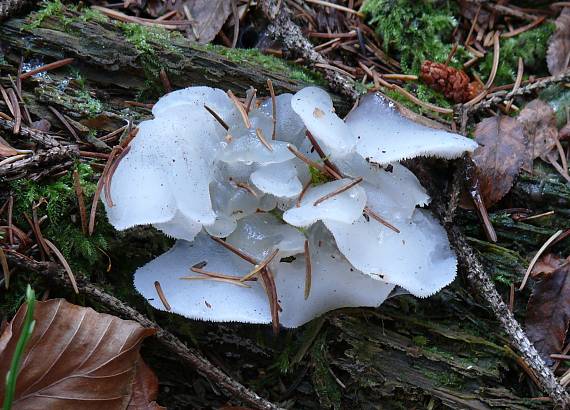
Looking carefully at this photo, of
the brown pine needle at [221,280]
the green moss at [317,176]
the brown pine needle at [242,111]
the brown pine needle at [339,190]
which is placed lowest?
the brown pine needle at [221,280]

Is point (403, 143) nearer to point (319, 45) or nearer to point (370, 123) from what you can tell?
Result: point (370, 123)

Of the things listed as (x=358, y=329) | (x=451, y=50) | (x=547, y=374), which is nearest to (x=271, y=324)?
(x=358, y=329)

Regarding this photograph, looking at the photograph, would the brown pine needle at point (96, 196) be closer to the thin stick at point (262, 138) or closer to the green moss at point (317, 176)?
the thin stick at point (262, 138)

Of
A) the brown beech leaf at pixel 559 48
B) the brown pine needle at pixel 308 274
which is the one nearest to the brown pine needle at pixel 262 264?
the brown pine needle at pixel 308 274

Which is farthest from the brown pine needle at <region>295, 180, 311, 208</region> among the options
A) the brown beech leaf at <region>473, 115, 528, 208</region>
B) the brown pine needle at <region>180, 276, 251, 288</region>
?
the brown beech leaf at <region>473, 115, 528, 208</region>

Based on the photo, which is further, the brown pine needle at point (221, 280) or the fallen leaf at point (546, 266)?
the fallen leaf at point (546, 266)

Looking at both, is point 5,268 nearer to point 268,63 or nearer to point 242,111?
point 242,111

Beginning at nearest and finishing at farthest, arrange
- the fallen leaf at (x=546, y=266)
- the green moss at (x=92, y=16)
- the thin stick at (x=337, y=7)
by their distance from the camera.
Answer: the fallen leaf at (x=546, y=266) → the green moss at (x=92, y=16) → the thin stick at (x=337, y=7)
